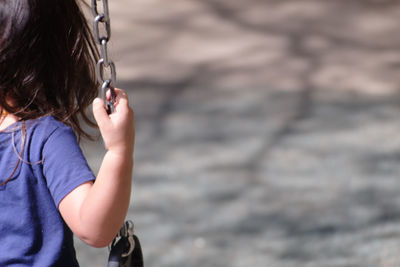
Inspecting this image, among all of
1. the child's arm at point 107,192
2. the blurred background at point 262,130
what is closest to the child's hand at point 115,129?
the child's arm at point 107,192

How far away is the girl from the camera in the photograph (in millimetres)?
1031

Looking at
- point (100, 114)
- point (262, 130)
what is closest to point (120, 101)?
point (100, 114)

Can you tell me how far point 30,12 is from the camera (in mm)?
1061

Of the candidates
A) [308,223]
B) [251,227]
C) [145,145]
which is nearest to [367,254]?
[308,223]

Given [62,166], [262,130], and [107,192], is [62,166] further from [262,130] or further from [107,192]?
[262,130]

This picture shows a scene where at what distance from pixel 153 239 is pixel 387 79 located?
1.67 meters

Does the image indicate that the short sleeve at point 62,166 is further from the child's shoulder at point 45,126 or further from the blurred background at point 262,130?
the blurred background at point 262,130

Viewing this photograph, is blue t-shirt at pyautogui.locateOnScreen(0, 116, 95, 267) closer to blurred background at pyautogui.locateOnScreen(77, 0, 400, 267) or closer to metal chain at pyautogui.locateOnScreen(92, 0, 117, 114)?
metal chain at pyautogui.locateOnScreen(92, 0, 117, 114)

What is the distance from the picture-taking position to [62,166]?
1049mm

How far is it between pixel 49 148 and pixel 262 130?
76.3 inches

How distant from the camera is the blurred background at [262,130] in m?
2.21

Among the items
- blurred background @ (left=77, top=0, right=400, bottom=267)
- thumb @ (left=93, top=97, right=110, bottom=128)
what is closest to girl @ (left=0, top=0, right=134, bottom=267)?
thumb @ (left=93, top=97, right=110, bottom=128)

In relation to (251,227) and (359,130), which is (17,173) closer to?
(251,227)

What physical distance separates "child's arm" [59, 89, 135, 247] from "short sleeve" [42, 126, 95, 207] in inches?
0.5
